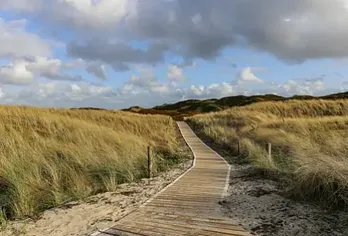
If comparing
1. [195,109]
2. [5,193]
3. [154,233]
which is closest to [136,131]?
[5,193]

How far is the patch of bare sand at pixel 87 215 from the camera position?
20.3ft

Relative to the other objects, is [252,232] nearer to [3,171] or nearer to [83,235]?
[83,235]

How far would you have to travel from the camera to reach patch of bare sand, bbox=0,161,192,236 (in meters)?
6.20

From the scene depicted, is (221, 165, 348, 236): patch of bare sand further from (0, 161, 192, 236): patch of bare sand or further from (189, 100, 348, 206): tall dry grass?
(0, 161, 192, 236): patch of bare sand

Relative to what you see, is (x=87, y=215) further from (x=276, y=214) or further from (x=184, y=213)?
(x=276, y=214)

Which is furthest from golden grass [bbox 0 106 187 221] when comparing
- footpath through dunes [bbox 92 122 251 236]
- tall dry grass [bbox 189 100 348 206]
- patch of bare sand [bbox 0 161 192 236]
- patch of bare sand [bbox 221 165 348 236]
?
tall dry grass [bbox 189 100 348 206]

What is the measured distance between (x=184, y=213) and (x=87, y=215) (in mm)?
1750

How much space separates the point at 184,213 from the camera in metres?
6.70

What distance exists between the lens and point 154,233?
18.7 feet

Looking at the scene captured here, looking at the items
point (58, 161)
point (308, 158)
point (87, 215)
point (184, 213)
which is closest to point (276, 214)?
point (184, 213)

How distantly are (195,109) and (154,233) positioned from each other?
69.6 metres

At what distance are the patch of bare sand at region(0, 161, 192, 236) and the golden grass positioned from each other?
1.58 feet

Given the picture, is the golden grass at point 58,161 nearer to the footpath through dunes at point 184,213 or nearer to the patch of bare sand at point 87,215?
the patch of bare sand at point 87,215

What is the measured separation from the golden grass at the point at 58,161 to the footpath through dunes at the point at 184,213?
1764 mm
